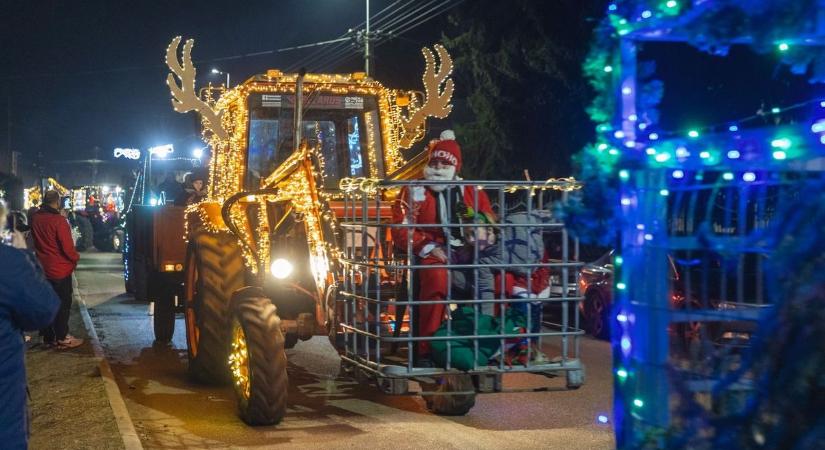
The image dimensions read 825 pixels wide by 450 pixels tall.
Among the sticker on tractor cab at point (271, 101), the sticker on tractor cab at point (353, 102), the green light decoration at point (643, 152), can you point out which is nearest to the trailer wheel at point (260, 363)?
the sticker on tractor cab at point (271, 101)

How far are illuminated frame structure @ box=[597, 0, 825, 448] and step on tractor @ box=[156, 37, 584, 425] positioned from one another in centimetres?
246

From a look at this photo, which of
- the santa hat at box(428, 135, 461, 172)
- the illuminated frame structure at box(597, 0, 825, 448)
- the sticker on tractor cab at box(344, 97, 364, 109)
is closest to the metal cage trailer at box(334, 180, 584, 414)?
the santa hat at box(428, 135, 461, 172)

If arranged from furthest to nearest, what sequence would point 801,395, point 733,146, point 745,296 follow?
point 745,296 < point 733,146 < point 801,395

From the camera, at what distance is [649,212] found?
12.0 ft

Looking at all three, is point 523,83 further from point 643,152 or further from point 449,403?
point 643,152

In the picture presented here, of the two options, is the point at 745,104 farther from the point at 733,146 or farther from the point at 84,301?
the point at 84,301

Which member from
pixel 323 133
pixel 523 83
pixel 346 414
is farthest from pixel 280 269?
pixel 523 83

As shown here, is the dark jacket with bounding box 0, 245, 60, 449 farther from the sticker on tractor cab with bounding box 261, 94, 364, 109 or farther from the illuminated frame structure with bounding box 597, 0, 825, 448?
the sticker on tractor cab with bounding box 261, 94, 364, 109

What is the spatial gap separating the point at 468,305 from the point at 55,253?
6.97 m

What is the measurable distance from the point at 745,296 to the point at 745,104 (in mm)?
6544

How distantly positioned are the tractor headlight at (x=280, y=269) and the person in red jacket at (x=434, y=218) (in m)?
1.86

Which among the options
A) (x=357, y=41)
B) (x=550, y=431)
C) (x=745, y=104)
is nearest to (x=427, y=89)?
(x=745, y=104)

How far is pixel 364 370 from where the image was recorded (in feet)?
21.9

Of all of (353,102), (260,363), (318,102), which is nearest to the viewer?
(260,363)
